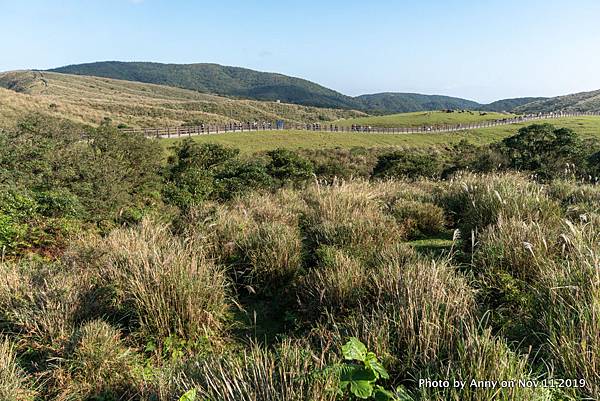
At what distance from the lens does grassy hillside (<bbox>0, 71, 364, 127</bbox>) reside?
185 ft

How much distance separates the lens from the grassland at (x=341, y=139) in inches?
1722

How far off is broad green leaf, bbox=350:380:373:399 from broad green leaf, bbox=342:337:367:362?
0.14 m

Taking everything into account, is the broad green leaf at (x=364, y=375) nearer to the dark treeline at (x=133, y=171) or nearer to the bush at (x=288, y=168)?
the dark treeline at (x=133, y=171)

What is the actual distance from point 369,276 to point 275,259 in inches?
57.5

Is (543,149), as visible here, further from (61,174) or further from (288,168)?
(61,174)

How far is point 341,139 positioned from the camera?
53281 mm

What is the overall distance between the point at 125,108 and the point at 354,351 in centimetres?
9187

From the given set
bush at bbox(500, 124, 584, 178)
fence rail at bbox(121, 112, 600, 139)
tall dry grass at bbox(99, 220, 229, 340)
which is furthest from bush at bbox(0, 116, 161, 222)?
bush at bbox(500, 124, 584, 178)

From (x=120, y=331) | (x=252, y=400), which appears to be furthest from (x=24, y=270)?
(x=252, y=400)

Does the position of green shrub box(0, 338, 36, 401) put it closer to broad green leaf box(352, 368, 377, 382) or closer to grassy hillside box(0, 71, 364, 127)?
broad green leaf box(352, 368, 377, 382)

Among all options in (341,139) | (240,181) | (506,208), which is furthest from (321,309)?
(341,139)

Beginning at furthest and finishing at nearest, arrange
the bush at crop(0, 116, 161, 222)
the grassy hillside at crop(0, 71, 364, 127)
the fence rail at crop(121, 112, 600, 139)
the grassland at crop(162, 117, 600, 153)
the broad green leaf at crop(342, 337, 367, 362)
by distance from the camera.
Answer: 1. the grassy hillside at crop(0, 71, 364, 127)
2. the fence rail at crop(121, 112, 600, 139)
3. the grassland at crop(162, 117, 600, 153)
4. the bush at crop(0, 116, 161, 222)
5. the broad green leaf at crop(342, 337, 367, 362)

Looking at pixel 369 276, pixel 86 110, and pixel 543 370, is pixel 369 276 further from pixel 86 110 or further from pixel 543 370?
pixel 86 110

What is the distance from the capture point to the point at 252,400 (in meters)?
2.23
